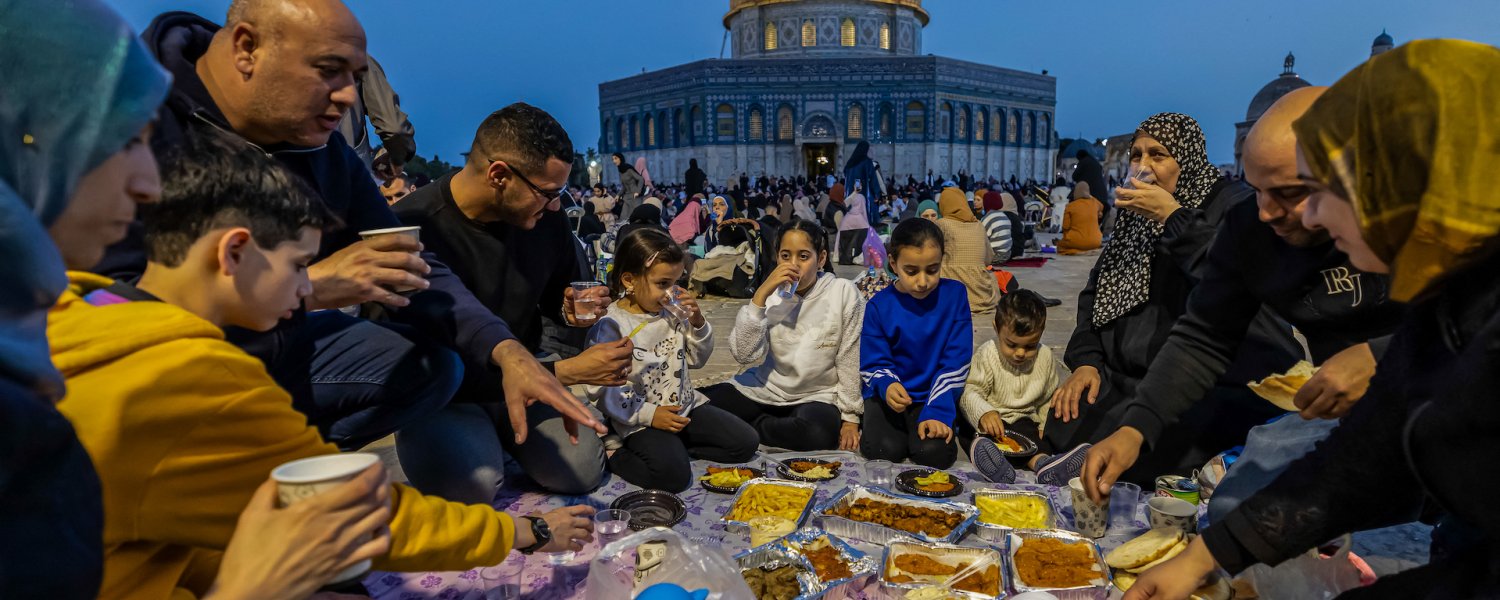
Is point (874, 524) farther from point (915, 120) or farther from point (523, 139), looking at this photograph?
point (915, 120)

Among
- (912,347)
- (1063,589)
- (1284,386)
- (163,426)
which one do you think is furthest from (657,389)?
(163,426)

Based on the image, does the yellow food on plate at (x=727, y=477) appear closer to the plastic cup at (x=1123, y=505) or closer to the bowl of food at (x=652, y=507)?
the bowl of food at (x=652, y=507)

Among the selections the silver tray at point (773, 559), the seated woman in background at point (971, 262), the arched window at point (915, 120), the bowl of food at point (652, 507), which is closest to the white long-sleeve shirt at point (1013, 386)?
the bowl of food at point (652, 507)

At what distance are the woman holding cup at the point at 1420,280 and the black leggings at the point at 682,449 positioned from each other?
215 cm

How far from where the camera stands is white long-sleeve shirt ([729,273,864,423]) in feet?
13.4

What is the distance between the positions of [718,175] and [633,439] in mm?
38798

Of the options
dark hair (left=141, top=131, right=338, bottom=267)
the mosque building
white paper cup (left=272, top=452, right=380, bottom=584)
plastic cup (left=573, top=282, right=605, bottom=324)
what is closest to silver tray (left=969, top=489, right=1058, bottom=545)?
plastic cup (left=573, top=282, right=605, bottom=324)

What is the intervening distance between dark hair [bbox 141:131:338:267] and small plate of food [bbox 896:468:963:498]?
2238 millimetres

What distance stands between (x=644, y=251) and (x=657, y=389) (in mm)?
612

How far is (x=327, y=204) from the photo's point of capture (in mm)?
2838

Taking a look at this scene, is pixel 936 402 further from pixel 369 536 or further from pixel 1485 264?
pixel 369 536

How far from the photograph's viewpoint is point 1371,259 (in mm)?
1512

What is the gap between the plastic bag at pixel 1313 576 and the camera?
82.8 inches

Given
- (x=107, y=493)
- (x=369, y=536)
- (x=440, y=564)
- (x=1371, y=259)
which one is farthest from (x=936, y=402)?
(x=107, y=493)
